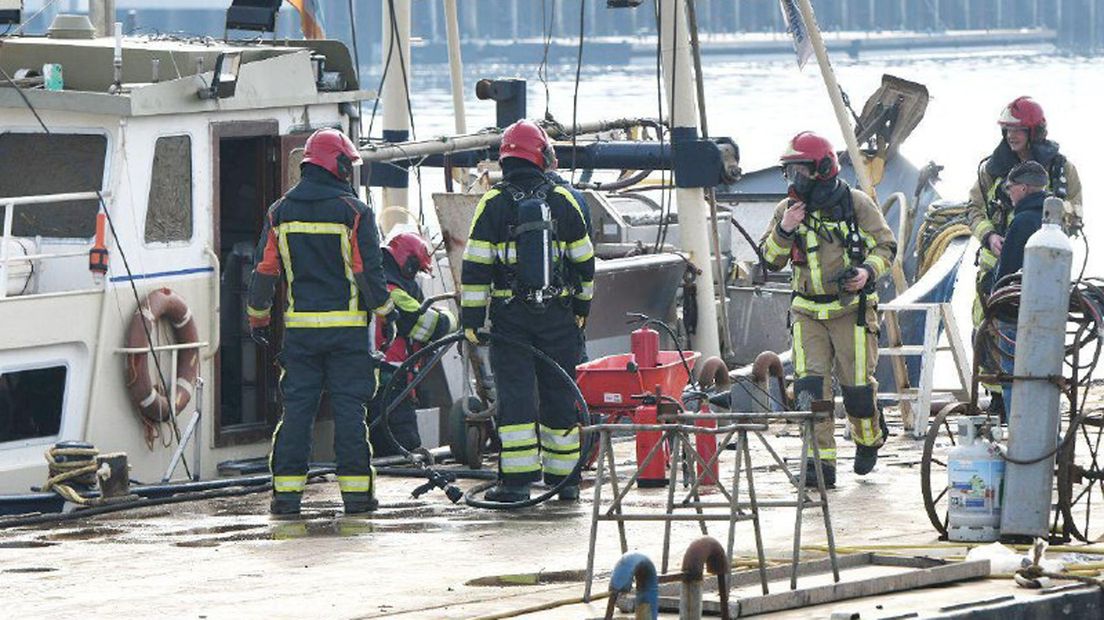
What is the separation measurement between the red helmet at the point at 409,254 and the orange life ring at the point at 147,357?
1.17 metres

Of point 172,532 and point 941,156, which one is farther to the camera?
point 941,156

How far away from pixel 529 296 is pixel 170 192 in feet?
8.79

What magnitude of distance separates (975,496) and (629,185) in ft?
37.2

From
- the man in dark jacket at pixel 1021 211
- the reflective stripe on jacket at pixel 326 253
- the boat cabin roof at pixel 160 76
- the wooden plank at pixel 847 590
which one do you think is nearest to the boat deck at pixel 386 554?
the wooden plank at pixel 847 590

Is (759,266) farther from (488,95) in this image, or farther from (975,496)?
(975,496)

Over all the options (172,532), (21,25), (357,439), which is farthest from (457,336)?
(21,25)

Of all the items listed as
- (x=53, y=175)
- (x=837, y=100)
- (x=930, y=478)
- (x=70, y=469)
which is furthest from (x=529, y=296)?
(x=837, y=100)

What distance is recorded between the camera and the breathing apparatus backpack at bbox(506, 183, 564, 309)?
443 inches

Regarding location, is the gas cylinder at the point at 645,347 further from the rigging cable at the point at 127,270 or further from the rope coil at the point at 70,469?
the rope coil at the point at 70,469

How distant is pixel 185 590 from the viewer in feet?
29.5

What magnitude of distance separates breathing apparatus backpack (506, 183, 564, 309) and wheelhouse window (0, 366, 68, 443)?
8.85 feet

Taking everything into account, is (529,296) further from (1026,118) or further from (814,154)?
(1026,118)

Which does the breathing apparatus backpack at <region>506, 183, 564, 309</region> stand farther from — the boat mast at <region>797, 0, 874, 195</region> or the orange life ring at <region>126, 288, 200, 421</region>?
the boat mast at <region>797, 0, 874, 195</region>

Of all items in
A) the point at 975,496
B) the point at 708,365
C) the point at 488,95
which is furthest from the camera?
the point at 488,95
